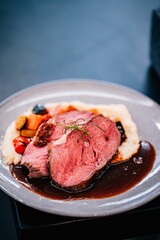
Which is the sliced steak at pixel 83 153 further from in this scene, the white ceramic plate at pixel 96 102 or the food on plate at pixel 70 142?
the white ceramic plate at pixel 96 102

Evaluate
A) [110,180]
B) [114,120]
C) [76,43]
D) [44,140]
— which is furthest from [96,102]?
[76,43]

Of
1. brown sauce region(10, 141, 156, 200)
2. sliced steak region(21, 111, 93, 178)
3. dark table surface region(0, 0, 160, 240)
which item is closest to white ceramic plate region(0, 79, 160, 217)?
brown sauce region(10, 141, 156, 200)

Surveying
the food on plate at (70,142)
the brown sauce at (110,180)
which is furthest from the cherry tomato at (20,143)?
the brown sauce at (110,180)

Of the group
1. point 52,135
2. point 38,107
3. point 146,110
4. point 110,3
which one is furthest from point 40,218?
point 110,3

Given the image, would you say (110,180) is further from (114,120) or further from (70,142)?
(114,120)

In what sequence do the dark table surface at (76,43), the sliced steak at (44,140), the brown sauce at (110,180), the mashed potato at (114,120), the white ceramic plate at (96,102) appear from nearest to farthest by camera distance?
the white ceramic plate at (96,102) → the brown sauce at (110,180) → the sliced steak at (44,140) → the mashed potato at (114,120) → the dark table surface at (76,43)
